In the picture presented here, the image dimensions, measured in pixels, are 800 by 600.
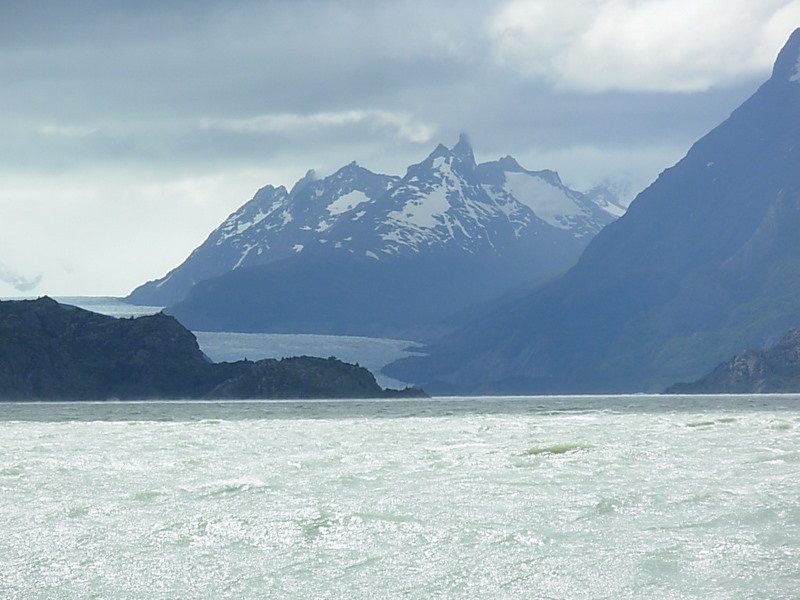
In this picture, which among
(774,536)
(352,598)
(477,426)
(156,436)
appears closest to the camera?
(352,598)

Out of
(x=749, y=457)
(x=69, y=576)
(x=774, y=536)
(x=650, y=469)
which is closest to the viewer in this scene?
(x=69, y=576)

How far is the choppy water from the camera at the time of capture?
32812 mm

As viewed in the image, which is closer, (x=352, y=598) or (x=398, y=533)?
(x=352, y=598)

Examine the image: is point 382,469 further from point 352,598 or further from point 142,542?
point 352,598

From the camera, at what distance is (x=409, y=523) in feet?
134

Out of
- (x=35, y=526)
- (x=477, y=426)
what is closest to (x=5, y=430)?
(x=477, y=426)

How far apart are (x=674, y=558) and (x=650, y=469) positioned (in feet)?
65.5

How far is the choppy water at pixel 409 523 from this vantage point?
32.8 metres

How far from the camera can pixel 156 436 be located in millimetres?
86625

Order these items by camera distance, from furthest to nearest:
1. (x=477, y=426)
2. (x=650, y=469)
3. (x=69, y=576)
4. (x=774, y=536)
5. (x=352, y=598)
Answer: (x=477, y=426)
(x=650, y=469)
(x=774, y=536)
(x=69, y=576)
(x=352, y=598)

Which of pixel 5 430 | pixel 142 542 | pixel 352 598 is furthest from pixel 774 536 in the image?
pixel 5 430

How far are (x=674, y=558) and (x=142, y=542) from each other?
52.7ft

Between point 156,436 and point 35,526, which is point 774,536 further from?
point 156,436

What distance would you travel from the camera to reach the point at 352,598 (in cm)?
3144
